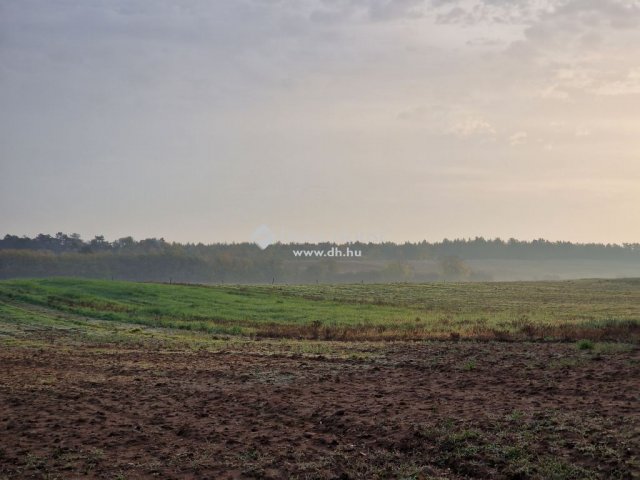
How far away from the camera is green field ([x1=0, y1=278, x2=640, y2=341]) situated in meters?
40.6

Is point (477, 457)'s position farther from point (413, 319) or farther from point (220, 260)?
point (220, 260)

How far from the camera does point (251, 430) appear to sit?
15242mm

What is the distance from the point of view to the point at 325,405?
56.9ft

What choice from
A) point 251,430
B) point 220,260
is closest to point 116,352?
point 251,430

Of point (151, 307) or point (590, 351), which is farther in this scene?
point (151, 307)

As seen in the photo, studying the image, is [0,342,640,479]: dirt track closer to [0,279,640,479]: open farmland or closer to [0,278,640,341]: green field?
[0,279,640,479]: open farmland

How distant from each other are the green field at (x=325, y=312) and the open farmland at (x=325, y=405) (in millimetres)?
1599

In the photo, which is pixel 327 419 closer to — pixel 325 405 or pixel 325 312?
pixel 325 405

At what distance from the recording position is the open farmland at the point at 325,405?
12633 mm

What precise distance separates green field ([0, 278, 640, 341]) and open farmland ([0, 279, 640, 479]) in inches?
62.9

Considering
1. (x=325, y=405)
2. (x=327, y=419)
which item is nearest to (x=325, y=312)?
(x=325, y=405)

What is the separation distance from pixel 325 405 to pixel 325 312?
132 feet

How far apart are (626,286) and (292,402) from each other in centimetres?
9589

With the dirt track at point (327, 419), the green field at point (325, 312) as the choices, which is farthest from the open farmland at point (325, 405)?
the green field at point (325, 312)
